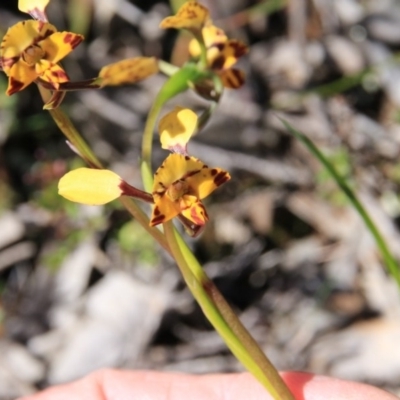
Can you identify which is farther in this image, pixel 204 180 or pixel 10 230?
pixel 10 230

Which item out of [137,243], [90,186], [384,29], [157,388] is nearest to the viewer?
[90,186]

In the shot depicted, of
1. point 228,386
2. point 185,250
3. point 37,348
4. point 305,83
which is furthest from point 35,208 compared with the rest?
point 185,250

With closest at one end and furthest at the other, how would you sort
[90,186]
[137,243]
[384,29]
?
[90,186]
[137,243]
[384,29]

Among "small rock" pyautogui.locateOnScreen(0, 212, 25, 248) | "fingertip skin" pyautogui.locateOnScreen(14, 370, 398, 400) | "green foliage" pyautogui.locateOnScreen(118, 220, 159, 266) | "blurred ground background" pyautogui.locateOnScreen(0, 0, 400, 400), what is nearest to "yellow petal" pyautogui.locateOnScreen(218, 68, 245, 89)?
"fingertip skin" pyautogui.locateOnScreen(14, 370, 398, 400)

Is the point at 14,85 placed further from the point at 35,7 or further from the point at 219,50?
the point at 219,50

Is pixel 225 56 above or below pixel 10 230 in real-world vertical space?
above

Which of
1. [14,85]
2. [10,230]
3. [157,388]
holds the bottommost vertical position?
[10,230]

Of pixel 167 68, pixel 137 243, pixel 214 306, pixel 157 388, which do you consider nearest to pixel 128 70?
pixel 167 68

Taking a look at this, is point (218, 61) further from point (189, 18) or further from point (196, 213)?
point (196, 213)
